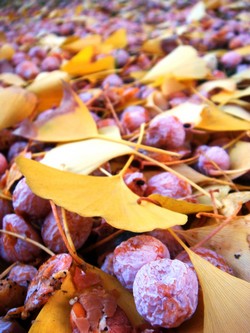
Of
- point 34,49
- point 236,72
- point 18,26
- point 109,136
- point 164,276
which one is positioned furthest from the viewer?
point 18,26

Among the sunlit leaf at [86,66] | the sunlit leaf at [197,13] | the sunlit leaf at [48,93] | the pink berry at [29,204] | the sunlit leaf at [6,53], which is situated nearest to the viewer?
the pink berry at [29,204]

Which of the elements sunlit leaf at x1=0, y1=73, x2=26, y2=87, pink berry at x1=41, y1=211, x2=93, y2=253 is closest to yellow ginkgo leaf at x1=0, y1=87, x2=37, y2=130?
sunlit leaf at x1=0, y1=73, x2=26, y2=87

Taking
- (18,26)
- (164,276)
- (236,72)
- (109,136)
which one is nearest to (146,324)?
(164,276)

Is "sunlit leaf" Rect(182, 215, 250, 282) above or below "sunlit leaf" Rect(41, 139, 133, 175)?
below

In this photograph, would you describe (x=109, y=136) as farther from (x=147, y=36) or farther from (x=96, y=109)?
(x=147, y=36)

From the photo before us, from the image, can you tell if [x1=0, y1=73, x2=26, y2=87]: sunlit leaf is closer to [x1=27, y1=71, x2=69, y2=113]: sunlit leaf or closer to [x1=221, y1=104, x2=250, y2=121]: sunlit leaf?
[x1=27, y1=71, x2=69, y2=113]: sunlit leaf

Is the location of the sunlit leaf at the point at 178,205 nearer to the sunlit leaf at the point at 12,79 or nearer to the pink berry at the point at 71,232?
the pink berry at the point at 71,232

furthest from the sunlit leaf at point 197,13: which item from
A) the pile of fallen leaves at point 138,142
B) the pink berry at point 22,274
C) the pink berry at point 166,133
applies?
the pink berry at point 22,274
